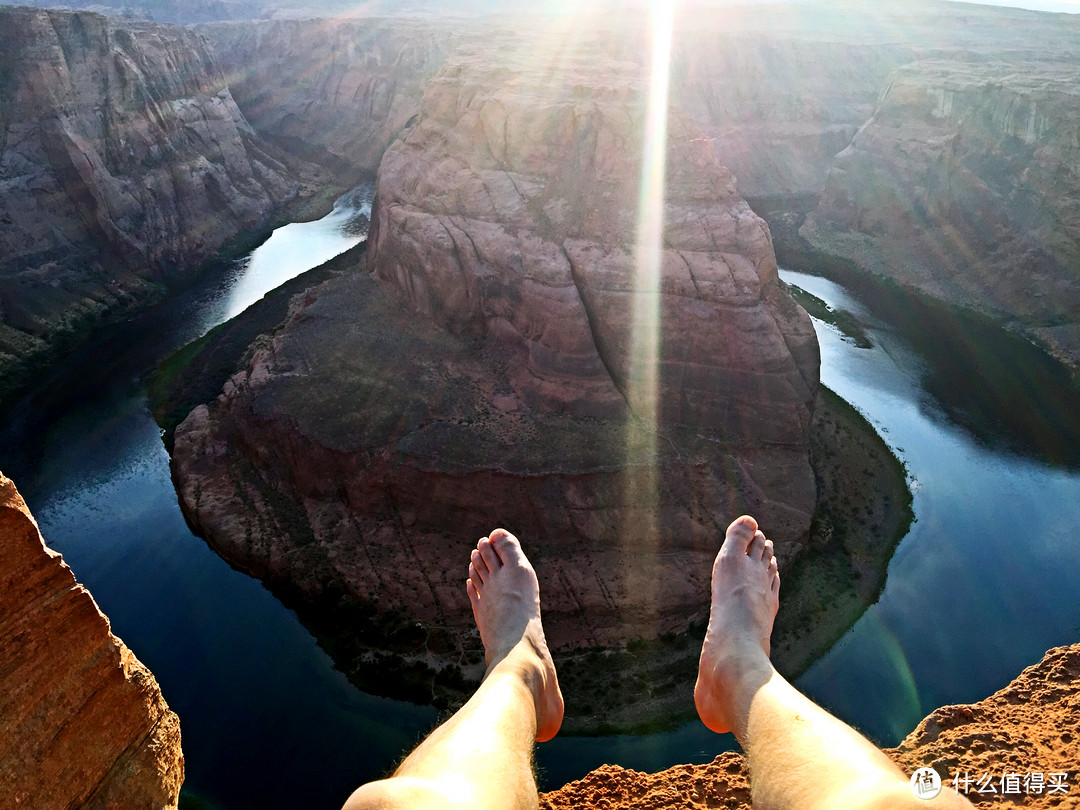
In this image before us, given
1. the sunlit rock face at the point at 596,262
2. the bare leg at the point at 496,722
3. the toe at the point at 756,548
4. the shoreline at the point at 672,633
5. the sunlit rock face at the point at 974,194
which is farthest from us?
the sunlit rock face at the point at 974,194

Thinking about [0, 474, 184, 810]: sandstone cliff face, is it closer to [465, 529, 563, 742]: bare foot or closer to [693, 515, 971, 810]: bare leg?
[465, 529, 563, 742]: bare foot

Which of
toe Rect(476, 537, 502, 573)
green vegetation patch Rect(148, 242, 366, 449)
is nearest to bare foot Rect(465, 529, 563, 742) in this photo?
toe Rect(476, 537, 502, 573)

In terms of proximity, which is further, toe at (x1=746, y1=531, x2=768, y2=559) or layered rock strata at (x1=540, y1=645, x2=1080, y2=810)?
toe at (x1=746, y1=531, x2=768, y2=559)

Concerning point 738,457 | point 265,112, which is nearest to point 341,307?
point 738,457

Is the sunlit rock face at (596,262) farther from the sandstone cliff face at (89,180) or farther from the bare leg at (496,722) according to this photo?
the sandstone cliff face at (89,180)

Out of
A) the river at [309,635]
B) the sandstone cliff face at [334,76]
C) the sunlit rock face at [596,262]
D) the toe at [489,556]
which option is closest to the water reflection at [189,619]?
the river at [309,635]

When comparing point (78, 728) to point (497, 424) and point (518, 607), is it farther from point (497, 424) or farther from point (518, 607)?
point (497, 424)

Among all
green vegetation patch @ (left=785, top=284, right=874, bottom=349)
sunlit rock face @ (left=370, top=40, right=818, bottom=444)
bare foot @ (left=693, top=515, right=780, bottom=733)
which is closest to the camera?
bare foot @ (left=693, top=515, right=780, bottom=733)
